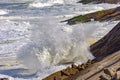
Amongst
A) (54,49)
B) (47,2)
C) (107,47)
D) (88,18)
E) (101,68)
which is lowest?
(47,2)

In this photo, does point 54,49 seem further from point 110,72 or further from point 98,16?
point 98,16

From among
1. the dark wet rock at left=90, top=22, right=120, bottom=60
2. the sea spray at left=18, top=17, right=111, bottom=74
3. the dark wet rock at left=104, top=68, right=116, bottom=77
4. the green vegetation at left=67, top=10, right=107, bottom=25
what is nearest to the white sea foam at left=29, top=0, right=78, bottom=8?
the green vegetation at left=67, top=10, right=107, bottom=25

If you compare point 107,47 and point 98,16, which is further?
point 98,16


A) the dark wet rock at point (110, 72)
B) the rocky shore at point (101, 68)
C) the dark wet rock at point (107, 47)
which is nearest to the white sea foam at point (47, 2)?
the dark wet rock at point (107, 47)

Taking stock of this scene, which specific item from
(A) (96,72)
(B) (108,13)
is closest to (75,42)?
(A) (96,72)

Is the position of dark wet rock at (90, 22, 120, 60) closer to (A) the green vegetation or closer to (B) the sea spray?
(B) the sea spray

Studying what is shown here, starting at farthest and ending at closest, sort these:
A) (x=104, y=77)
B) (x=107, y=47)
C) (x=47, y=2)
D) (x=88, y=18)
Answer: (x=47, y=2) → (x=88, y=18) → (x=107, y=47) → (x=104, y=77)

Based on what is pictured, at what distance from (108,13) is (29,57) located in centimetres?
1543

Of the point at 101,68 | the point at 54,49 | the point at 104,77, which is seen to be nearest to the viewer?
the point at 104,77

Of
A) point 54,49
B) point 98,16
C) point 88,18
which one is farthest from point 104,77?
point 88,18

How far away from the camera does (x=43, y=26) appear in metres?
12.2

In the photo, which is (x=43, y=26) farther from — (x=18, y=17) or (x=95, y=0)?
(x=95, y=0)

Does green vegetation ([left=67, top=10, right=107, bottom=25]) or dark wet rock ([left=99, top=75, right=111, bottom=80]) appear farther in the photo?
green vegetation ([left=67, top=10, right=107, bottom=25])

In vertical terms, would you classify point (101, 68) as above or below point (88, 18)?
above
